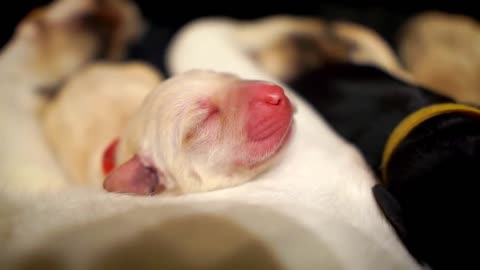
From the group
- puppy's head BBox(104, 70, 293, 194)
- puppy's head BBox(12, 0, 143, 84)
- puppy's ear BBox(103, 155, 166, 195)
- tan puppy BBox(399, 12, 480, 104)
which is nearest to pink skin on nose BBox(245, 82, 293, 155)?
puppy's head BBox(104, 70, 293, 194)

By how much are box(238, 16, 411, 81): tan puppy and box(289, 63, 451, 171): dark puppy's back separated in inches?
3.1

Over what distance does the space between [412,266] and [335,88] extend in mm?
611

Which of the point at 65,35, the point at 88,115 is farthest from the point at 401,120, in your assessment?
the point at 65,35

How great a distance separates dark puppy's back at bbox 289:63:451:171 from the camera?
1.11 m

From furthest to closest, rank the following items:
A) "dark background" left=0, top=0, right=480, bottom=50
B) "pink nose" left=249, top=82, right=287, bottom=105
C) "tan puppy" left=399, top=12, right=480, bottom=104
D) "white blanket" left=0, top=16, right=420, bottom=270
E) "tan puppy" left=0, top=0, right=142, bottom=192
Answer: "dark background" left=0, top=0, right=480, bottom=50
"tan puppy" left=399, top=12, right=480, bottom=104
"tan puppy" left=0, top=0, right=142, bottom=192
"pink nose" left=249, top=82, right=287, bottom=105
"white blanket" left=0, top=16, right=420, bottom=270

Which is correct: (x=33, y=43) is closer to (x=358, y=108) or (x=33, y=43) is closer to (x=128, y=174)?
(x=128, y=174)

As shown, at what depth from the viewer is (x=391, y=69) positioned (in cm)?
151

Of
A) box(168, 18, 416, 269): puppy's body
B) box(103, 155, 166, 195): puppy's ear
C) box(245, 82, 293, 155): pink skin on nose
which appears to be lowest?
box(168, 18, 416, 269): puppy's body

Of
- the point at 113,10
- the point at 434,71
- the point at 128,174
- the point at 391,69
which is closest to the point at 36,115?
the point at 113,10

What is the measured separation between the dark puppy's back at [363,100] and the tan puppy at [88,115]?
0.50 meters

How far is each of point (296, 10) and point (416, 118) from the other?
1.08 meters

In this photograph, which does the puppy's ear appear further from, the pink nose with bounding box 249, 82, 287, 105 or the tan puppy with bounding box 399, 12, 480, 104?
the tan puppy with bounding box 399, 12, 480, 104

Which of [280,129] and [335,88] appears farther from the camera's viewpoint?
[335,88]

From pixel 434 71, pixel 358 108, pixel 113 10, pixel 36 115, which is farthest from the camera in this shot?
pixel 113 10
